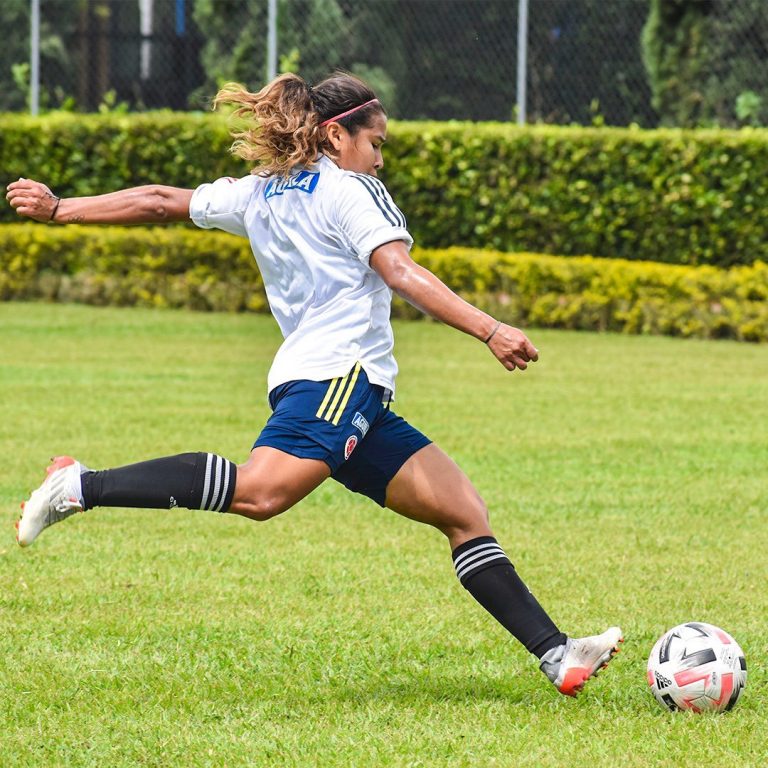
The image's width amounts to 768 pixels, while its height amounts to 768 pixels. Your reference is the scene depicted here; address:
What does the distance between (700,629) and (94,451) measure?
5.36m

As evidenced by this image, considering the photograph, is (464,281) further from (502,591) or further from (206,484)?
(206,484)

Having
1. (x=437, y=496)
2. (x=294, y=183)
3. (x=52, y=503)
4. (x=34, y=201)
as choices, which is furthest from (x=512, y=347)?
(x=34, y=201)

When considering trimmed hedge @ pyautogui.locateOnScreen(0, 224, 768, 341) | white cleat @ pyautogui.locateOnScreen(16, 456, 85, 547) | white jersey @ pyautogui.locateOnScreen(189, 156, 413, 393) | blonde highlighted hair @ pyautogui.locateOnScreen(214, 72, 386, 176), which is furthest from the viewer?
trimmed hedge @ pyautogui.locateOnScreen(0, 224, 768, 341)

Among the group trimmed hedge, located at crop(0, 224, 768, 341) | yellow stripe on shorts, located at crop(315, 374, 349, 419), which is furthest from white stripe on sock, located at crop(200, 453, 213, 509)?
trimmed hedge, located at crop(0, 224, 768, 341)

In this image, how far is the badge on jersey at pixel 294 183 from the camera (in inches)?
186

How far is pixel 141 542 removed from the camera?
721 cm

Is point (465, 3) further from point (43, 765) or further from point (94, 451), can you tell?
point (43, 765)

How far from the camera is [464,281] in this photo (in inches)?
691

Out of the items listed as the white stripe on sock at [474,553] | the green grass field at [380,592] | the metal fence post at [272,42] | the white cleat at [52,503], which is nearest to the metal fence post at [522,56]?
the metal fence post at [272,42]

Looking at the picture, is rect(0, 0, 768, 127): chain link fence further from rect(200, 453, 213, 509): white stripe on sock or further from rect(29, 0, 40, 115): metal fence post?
rect(200, 453, 213, 509): white stripe on sock

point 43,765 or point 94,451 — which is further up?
point 43,765

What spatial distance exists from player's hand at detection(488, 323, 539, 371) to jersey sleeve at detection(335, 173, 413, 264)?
407mm

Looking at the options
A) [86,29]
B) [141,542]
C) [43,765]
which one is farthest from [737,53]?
[43,765]

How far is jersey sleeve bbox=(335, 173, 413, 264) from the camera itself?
4508 mm
